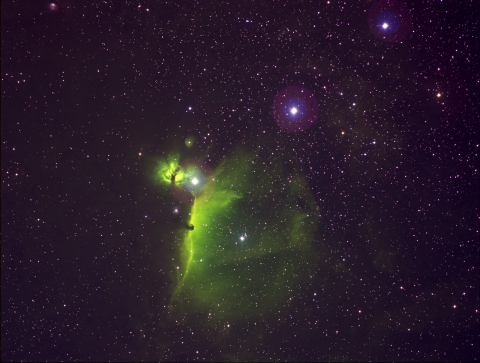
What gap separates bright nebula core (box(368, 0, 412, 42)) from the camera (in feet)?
2.73

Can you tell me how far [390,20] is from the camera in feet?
2.75

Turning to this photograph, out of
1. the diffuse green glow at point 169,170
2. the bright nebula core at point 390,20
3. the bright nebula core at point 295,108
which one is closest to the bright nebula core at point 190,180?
the diffuse green glow at point 169,170

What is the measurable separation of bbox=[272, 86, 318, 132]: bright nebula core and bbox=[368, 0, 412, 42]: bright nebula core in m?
0.27

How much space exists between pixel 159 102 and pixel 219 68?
0.68 ft

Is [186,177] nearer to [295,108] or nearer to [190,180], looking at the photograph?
[190,180]

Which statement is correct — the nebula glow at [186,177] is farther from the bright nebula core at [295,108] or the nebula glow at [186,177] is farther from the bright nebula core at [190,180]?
the bright nebula core at [295,108]

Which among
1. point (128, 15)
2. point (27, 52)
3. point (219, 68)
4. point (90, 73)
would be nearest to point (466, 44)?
point (219, 68)

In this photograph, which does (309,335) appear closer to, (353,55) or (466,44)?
(353,55)

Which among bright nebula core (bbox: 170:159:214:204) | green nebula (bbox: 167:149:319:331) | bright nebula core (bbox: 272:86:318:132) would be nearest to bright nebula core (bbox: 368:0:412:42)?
bright nebula core (bbox: 272:86:318:132)

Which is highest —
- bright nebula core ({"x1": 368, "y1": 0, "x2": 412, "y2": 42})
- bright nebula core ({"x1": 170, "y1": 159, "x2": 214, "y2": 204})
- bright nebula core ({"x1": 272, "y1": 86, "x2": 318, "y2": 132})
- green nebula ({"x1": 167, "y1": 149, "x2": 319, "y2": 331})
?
bright nebula core ({"x1": 368, "y1": 0, "x2": 412, "y2": 42})

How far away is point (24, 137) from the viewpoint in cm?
85

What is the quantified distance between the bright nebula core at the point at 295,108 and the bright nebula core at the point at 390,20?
27cm

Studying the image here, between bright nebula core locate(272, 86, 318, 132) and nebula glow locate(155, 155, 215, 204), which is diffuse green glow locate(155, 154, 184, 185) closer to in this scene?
nebula glow locate(155, 155, 215, 204)

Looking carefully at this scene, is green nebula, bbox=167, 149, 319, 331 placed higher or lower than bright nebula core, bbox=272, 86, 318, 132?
lower
